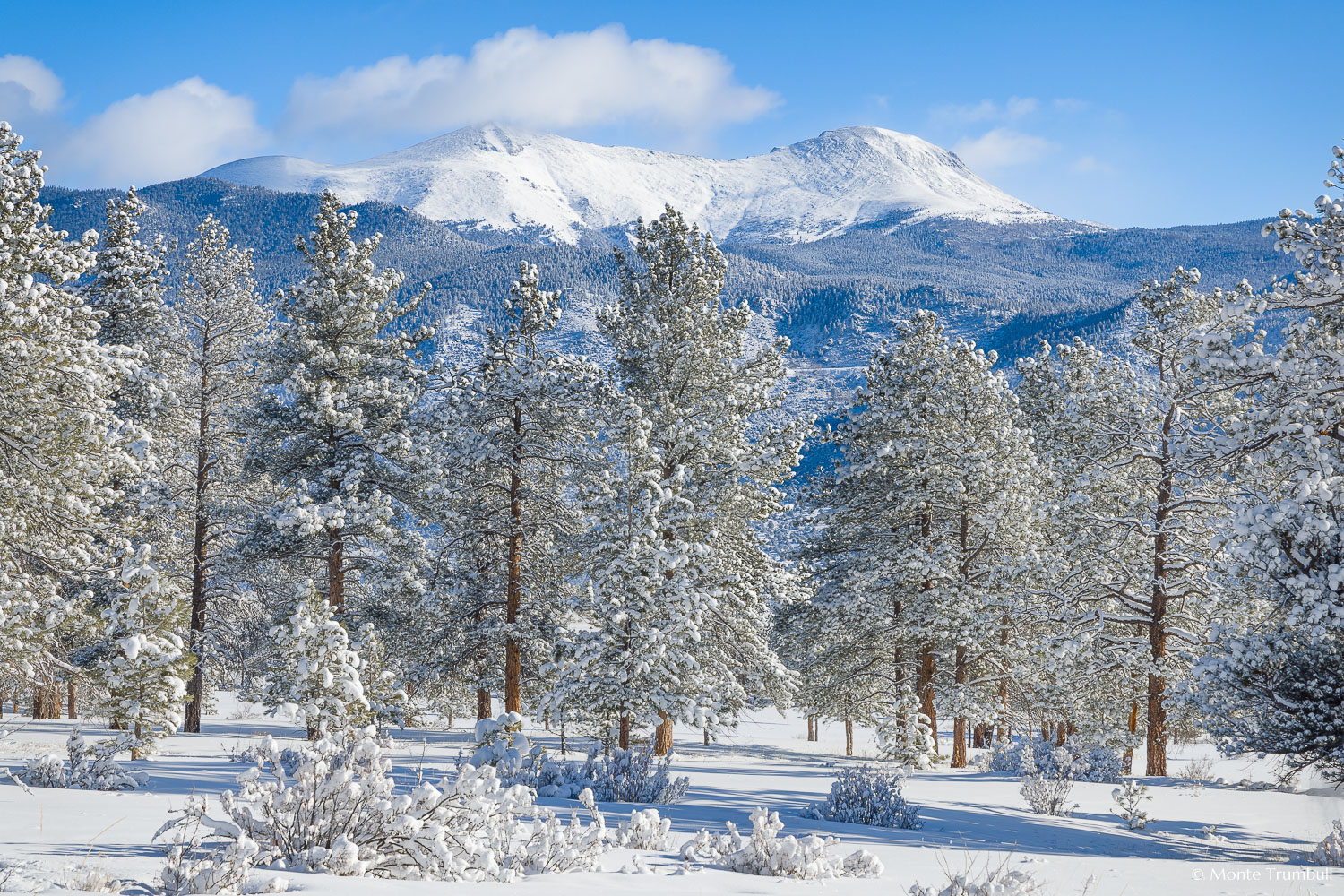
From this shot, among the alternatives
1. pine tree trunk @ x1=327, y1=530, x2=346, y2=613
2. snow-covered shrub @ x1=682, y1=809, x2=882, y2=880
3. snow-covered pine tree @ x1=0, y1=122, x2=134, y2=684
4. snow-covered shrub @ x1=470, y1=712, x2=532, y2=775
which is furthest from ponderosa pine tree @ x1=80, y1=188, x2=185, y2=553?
snow-covered shrub @ x1=682, y1=809, x2=882, y2=880

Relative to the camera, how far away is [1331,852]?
7.73 metres

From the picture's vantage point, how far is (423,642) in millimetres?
19344

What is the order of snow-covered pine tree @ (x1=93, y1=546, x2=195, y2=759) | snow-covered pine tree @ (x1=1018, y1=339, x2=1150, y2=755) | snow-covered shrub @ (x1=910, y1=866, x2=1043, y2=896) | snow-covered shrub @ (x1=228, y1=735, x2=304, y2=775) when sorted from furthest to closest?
1. snow-covered pine tree @ (x1=1018, y1=339, x2=1150, y2=755)
2. snow-covered pine tree @ (x1=93, y1=546, x2=195, y2=759)
3. snow-covered shrub @ (x1=228, y1=735, x2=304, y2=775)
4. snow-covered shrub @ (x1=910, y1=866, x2=1043, y2=896)

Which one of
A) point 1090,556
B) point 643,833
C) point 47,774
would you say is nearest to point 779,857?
point 643,833

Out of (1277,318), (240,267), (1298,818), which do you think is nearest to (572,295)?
(1277,318)

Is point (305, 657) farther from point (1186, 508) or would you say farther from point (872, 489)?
point (1186, 508)

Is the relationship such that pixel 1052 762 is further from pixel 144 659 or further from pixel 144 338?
pixel 144 338

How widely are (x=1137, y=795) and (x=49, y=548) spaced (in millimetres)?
15558

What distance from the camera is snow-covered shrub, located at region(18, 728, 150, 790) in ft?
25.6

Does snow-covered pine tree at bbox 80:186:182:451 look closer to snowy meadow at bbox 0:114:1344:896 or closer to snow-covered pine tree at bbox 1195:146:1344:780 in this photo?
snowy meadow at bbox 0:114:1344:896

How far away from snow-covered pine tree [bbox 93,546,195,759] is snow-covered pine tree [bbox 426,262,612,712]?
6.41 meters

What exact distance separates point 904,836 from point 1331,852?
12.0 ft

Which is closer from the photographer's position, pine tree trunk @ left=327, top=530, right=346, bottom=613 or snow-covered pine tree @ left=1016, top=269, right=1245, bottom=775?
snow-covered pine tree @ left=1016, top=269, right=1245, bottom=775

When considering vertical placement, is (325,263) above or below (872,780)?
above
